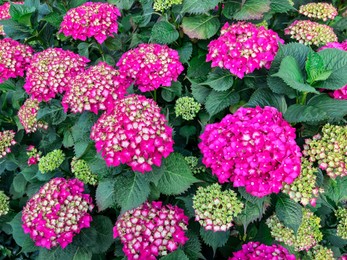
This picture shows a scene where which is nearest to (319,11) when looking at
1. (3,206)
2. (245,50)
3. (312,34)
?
(312,34)

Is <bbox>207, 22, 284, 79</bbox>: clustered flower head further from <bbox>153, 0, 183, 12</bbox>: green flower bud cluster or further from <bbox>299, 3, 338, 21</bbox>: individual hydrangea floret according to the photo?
<bbox>299, 3, 338, 21</bbox>: individual hydrangea floret

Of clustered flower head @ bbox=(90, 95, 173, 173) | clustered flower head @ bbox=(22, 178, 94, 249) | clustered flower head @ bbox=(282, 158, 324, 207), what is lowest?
clustered flower head @ bbox=(22, 178, 94, 249)

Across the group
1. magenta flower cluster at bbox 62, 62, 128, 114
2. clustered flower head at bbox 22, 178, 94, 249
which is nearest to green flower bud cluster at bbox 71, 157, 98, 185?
clustered flower head at bbox 22, 178, 94, 249

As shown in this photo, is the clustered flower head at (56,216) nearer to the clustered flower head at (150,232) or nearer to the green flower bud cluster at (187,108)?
the clustered flower head at (150,232)

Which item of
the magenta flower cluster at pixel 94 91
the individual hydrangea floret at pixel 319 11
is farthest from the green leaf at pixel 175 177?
the individual hydrangea floret at pixel 319 11

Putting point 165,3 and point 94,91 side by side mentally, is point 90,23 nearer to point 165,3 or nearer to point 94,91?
point 165,3

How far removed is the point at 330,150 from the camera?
192 cm

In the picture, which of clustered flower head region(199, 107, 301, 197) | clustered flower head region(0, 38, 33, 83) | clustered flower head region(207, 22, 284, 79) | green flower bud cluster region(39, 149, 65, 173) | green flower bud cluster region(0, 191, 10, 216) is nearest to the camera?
clustered flower head region(199, 107, 301, 197)

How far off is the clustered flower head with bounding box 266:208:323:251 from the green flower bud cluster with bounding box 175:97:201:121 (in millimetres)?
874

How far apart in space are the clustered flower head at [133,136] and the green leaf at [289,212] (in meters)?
0.75

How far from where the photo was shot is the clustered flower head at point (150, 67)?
7.89ft

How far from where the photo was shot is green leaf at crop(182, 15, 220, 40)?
2707 mm

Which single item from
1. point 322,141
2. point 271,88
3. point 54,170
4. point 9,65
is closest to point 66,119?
point 54,170

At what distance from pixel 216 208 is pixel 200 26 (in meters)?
1.45
